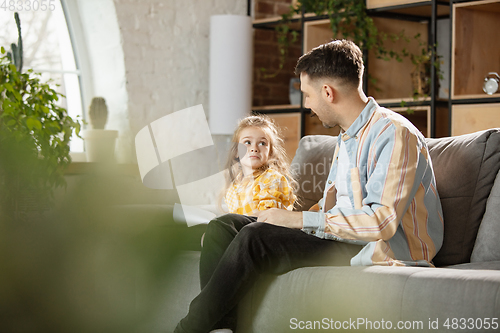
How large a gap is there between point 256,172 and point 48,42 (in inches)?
73.4

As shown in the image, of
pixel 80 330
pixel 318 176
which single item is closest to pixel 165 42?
pixel 318 176

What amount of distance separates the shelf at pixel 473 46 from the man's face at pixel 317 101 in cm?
147

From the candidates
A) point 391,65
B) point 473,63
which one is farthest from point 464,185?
point 391,65

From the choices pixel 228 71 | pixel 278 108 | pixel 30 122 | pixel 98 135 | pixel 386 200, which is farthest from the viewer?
pixel 278 108

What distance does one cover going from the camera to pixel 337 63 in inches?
62.8

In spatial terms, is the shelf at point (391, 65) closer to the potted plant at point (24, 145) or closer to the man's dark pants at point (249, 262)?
the potted plant at point (24, 145)

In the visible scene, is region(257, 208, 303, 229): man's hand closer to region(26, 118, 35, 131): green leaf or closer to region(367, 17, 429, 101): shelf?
region(26, 118, 35, 131): green leaf

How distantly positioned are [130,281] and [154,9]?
6.10 ft

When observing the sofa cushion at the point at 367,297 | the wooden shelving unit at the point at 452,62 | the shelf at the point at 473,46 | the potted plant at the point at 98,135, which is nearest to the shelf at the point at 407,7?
the wooden shelving unit at the point at 452,62

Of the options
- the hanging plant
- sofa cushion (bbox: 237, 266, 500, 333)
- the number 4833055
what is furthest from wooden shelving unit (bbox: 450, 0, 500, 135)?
the number 4833055

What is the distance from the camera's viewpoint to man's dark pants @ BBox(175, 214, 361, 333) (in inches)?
56.2

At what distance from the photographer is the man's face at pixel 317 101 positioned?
1.62m

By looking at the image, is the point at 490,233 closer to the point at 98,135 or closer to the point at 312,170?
the point at 312,170

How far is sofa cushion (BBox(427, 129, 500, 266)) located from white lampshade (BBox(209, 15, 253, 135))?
1864 millimetres
